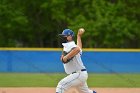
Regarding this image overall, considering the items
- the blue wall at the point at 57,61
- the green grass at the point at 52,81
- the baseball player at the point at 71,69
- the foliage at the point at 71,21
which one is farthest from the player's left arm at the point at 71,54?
the foliage at the point at 71,21

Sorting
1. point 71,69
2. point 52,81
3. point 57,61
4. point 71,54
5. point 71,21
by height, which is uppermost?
point 71,54

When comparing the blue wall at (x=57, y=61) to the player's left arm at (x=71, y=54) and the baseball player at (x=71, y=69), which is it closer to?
the baseball player at (x=71, y=69)

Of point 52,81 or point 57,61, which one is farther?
point 57,61

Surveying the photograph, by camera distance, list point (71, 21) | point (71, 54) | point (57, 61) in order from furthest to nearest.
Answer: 1. point (71, 21)
2. point (57, 61)
3. point (71, 54)

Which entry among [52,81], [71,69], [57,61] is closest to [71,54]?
[71,69]

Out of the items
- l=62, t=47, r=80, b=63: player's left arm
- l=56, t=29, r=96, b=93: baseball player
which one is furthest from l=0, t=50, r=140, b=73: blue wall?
l=62, t=47, r=80, b=63: player's left arm

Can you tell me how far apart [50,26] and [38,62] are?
667 inches

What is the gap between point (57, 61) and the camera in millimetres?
23031

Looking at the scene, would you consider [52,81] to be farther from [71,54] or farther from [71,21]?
[71,21]

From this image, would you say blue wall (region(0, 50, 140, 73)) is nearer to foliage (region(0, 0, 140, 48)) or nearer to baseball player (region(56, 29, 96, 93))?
foliage (region(0, 0, 140, 48))

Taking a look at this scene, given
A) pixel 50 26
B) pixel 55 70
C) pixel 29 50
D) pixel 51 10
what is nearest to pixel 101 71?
pixel 55 70

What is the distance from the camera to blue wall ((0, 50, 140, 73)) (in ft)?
75.9

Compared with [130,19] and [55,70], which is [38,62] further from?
[130,19]

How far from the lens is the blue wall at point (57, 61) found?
23125 mm
